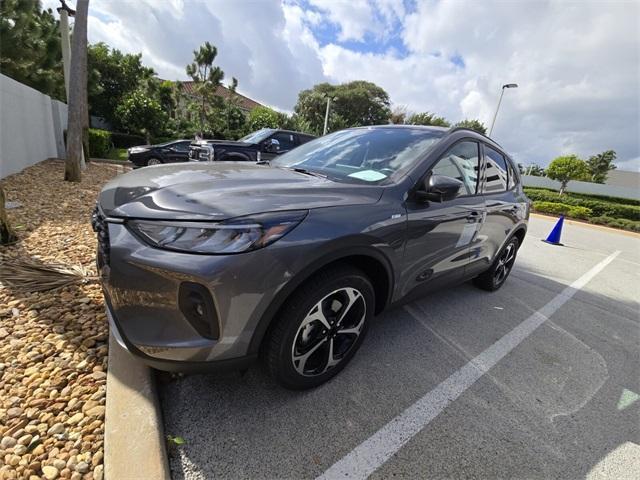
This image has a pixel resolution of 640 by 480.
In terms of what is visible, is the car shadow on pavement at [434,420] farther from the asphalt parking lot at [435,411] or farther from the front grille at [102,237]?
the front grille at [102,237]

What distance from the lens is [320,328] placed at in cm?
194

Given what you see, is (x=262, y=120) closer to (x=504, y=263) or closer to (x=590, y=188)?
(x=504, y=263)

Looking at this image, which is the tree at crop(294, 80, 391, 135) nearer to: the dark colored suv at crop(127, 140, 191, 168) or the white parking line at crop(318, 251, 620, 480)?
the dark colored suv at crop(127, 140, 191, 168)

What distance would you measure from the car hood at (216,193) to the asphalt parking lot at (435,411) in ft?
3.59

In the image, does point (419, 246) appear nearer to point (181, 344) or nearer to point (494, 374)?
point (494, 374)

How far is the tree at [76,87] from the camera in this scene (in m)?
6.86

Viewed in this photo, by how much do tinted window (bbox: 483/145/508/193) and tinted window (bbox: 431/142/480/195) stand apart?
0.23m

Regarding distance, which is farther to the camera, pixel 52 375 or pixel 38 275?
pixel 38 275

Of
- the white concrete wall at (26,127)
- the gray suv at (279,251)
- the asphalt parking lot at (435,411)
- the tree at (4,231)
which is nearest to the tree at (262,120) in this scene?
the white concrete wall at (26,127)

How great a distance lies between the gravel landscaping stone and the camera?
1.45 metres

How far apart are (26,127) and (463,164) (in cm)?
1026

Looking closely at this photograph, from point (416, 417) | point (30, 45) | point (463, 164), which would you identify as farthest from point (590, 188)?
point (30, 45)

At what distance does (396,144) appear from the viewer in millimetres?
2660

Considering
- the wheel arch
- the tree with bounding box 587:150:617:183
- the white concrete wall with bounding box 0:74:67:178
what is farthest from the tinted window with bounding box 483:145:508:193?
the tree with bounding box 587:150:617:183
